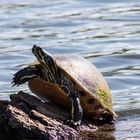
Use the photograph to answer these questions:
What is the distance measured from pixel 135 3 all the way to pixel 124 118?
7706 millimetres

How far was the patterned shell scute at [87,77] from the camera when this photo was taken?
6484mm

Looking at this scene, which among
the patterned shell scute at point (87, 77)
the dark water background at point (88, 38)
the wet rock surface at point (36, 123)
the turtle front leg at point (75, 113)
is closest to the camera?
the wet rock surface at point (36, 123)

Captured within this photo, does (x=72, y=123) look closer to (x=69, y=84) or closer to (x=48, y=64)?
(x=69, y=84)

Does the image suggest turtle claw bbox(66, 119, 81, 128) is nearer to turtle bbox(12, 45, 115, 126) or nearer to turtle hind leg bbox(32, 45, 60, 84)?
turtle bbox(12, 45, 115, 126)

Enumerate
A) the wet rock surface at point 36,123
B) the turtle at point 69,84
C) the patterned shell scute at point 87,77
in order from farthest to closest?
the patterned shell scute at point 87,77
the turtle at point 69,84
the wet rock surface at point 36,123

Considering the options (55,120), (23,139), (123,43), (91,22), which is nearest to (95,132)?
(55,120)

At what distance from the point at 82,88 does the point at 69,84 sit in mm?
132

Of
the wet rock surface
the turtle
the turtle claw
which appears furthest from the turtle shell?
the turtle claw

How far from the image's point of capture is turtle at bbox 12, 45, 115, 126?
628 cm

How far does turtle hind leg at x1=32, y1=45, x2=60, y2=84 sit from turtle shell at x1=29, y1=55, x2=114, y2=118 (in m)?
0.06

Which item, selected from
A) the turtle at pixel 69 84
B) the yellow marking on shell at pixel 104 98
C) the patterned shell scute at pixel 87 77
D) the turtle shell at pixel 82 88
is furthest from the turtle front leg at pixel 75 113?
the yellow marking on shell at pixel 104 98

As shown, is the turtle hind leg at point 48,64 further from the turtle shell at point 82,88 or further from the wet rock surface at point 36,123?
the wet rock surface at point 36,123

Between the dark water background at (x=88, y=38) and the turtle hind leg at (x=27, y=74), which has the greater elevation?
the turtle hind leg at (x=27, y=74)

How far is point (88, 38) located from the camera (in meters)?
11.7
